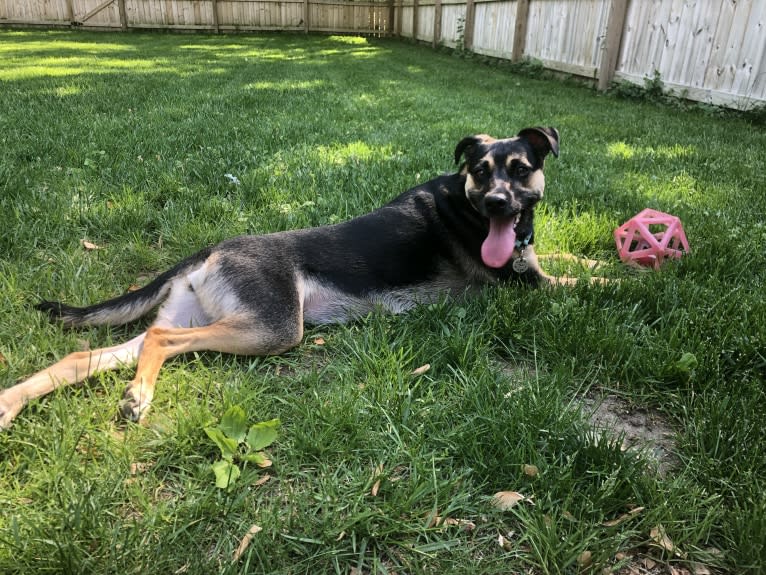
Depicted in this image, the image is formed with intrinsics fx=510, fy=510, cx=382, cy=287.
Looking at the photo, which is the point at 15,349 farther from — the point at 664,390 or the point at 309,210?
the point at 664,390

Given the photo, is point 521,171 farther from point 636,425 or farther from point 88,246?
point 88,246

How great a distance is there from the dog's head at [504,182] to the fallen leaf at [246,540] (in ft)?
6.93

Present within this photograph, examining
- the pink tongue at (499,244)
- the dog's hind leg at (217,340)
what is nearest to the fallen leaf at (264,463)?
the dog's hind leg at (217,340)

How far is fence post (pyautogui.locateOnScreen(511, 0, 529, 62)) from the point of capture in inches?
571

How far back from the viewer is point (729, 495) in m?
1.81

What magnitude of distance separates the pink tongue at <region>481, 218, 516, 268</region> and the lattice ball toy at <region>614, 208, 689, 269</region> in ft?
3.59

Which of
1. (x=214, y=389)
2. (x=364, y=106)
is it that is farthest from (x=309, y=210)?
(x=364, y=106)

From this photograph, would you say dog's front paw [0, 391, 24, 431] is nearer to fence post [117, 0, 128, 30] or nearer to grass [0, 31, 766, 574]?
grass [0, 31, 766, 574]

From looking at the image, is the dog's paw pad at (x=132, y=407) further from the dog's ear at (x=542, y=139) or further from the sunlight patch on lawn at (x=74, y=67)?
the sunlight patch on lawn at (x=74, y=67)

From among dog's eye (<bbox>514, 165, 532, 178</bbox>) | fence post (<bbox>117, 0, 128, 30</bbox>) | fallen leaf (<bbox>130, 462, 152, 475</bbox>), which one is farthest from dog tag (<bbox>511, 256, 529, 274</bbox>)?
fence post (<bbox>117, 0, 128, 30</bbox>)

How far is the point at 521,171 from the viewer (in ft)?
11.0

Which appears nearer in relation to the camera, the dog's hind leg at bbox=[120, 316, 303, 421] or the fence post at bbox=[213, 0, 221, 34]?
the dog's hind leg at bbox=[120, 316, 303, 421]

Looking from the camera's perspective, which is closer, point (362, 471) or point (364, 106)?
point (362, 471)

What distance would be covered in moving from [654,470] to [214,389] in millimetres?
1884
